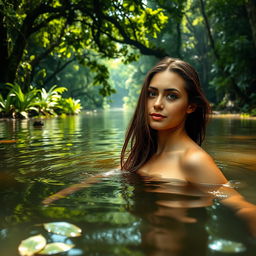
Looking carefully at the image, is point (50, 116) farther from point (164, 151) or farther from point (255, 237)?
point (255, 237)

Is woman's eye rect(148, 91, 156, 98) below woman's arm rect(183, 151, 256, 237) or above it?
above

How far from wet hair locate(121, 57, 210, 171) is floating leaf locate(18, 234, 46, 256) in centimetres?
165

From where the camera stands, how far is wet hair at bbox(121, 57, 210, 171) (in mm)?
2934

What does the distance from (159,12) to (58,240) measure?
1552 cm

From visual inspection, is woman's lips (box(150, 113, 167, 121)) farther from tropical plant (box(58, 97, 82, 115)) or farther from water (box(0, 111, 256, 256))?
tropical plant (box(58, 97, 82, 115))

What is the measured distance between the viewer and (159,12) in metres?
15.9

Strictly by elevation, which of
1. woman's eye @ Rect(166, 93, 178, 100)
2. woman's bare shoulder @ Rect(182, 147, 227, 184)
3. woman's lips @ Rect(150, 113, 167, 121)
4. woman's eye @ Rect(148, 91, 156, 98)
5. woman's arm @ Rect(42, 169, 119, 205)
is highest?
woman's eye @ Rect(148, 91, 156, 98)

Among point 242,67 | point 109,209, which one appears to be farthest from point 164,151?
point 242,67

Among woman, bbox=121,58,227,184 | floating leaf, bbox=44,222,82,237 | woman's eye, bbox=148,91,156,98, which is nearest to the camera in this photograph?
floating leaf, bbox=44,222,82,237

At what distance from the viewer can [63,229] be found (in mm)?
1614

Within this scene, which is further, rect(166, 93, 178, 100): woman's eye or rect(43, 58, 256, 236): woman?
rect(166, 93, 178, 100): woman's eye

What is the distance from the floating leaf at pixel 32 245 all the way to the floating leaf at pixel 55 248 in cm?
3

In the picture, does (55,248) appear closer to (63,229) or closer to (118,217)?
(63,229)

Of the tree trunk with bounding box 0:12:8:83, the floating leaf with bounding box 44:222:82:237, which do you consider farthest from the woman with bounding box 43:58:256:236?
the tree trunk with bounding box 0:12:8:83
